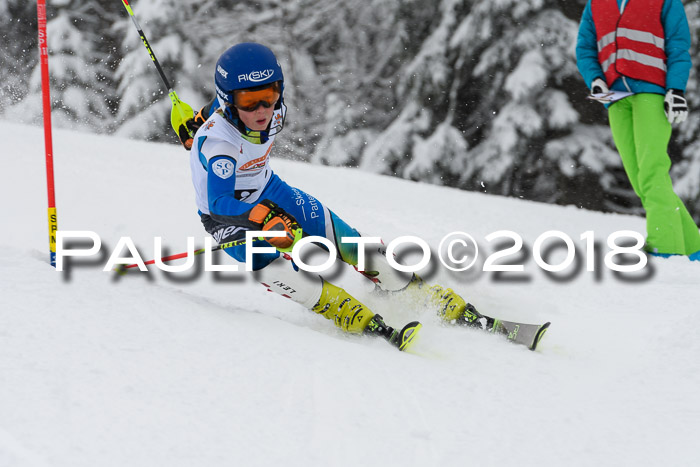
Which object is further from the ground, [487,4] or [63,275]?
[487,4]

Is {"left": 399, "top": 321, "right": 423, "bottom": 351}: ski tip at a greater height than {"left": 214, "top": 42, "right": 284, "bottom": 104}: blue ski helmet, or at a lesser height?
lesser

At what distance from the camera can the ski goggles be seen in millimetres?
3404

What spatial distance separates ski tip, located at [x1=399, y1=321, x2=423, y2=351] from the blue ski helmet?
138 cm

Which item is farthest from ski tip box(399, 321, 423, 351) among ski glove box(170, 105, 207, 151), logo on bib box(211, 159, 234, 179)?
ski glove box(170, 105, 207, 151)

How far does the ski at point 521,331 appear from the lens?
10.3 feet

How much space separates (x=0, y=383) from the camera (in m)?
2.07

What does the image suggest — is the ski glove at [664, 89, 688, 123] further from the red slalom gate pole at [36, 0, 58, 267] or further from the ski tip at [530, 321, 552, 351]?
the red slalom gate pole at [36, 0, 58, 267]

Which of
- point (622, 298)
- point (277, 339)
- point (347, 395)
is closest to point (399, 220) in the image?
point (622, 298)

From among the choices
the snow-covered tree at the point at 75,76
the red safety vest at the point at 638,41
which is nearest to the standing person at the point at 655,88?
the red safety vest at the point at 638,41

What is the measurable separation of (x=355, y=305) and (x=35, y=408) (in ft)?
5.39

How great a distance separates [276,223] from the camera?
3.04 metres

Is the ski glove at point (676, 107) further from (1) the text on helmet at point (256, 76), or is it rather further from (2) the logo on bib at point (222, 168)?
(2) the logo on bib at point (222, 168)

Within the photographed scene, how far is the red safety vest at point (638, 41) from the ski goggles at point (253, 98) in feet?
8.10

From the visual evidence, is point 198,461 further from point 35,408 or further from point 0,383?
point 0,383
